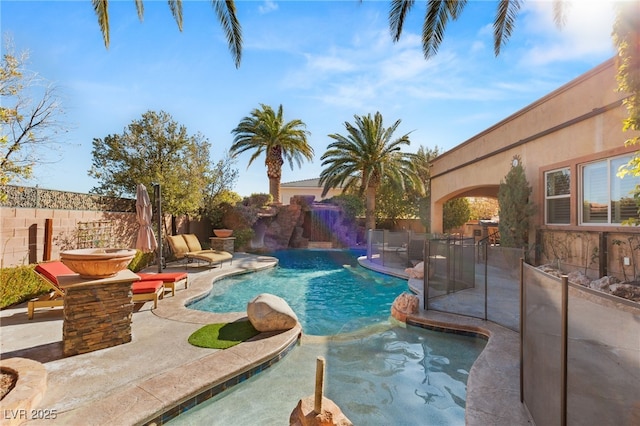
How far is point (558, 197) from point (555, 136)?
6.34ft

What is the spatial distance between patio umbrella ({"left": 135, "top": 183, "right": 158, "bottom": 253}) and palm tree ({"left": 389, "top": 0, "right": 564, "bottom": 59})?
28.3 feet

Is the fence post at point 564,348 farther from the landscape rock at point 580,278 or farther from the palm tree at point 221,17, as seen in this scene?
the landscape rock at point 580,278

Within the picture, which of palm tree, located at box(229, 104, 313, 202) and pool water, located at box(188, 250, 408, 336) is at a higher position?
palm tree, located at box(229, 104, 313, 202)

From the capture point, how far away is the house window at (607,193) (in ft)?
24.7

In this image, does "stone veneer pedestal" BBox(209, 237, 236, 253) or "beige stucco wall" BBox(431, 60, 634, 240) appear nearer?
"beige stucco wall" BBox(431, 60, 634, 240)

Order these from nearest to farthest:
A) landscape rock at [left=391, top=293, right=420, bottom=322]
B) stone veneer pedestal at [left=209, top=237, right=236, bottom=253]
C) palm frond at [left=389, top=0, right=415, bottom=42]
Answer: palm frond at [left=389, top=0, right=415, bottom=42]
landscape rock at [left=391, top=293, right=420, bottom=322]
stone veneer pedestal at [left=209, top=237, right=236, bottom=253]

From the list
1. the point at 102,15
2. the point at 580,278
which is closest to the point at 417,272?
the point at 580,278

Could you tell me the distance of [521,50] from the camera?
8.87m

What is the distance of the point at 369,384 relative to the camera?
4.75 meters

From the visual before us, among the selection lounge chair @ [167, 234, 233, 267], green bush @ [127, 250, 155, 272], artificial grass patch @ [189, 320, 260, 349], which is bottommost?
artificial grass patch @ [189, 320, 260, 349]

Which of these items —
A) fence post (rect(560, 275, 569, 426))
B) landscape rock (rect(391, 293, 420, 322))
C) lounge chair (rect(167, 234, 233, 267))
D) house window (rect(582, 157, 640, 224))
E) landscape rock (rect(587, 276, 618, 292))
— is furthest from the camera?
lounge chair (rect(167, 234, 233, 267))

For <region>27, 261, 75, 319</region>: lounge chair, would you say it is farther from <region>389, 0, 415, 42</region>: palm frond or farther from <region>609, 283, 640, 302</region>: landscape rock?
<region>609, 283, 640, 302</region>: landscape rock

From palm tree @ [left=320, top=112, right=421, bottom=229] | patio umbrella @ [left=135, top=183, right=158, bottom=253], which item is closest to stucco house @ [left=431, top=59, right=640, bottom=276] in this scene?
palm tree @ [left=320, top=112, right=421, bottom=229]

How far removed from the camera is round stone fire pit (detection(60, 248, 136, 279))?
16.0 feet
